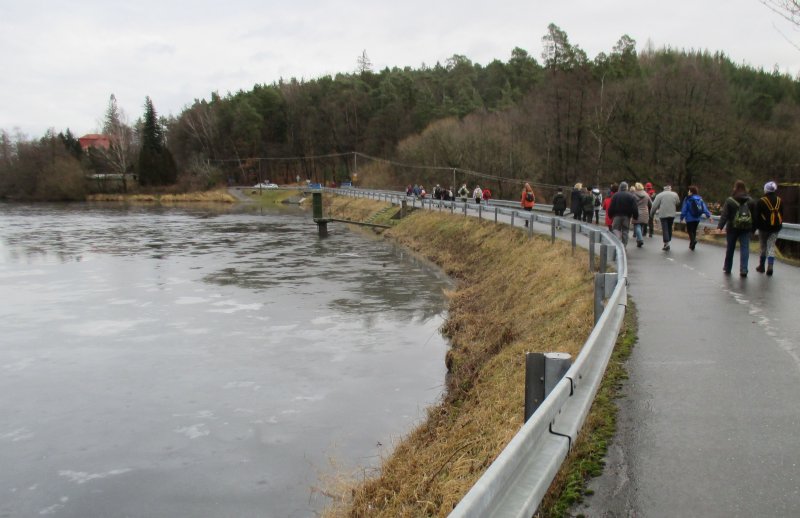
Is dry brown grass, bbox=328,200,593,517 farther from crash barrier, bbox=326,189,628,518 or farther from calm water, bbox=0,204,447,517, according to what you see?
crash barrier, bbox=326,189,628,518

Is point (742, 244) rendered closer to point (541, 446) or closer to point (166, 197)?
point (541, 446)

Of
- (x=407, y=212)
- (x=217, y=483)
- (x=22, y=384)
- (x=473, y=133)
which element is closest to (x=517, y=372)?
(x=217, y=483)

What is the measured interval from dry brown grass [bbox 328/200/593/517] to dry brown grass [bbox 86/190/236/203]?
80.9 m

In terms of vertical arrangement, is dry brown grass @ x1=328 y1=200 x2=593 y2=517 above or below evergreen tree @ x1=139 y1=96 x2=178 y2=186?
below

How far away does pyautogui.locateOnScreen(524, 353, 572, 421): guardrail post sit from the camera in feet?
13.5

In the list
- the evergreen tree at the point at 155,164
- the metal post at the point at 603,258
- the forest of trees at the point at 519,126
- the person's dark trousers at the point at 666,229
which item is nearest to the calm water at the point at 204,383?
the metal post at the point at 603,258

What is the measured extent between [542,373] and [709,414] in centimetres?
225

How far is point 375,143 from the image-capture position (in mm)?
109438

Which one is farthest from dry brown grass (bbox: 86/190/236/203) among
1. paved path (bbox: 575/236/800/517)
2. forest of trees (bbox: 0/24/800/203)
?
paved path (bbox: 575/236/800/517)

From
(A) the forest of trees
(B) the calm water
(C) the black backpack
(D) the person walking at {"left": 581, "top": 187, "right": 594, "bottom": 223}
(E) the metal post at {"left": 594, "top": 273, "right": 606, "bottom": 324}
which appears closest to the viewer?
(E) the metal post at {"left": 594, "top": 273, "right": 606, "bottom": 324}

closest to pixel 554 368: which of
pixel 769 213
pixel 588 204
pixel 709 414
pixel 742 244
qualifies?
pixel 709 414

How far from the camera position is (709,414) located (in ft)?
18.0

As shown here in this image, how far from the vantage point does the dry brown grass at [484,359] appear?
6.38 m

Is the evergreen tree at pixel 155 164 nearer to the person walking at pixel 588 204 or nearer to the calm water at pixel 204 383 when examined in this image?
the calm water at pixel 204 383
